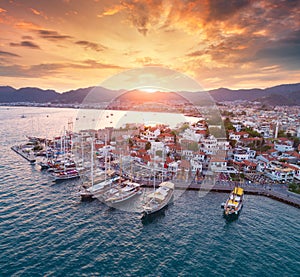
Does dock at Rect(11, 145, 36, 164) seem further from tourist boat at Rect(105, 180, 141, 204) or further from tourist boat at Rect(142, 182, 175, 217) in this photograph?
tourist boat at Rect(142, 182, 175, 217)

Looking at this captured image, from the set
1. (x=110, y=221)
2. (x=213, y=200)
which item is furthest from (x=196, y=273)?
(x=213, y=200)

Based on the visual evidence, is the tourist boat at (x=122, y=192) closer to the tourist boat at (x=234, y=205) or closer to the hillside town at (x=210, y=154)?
the hillside town at (x=210, y=154)

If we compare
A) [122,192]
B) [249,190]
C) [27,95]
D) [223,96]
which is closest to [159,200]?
[122,192]

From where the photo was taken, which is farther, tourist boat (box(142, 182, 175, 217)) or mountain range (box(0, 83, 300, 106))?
mountain range (box(0, 83, 300, 106))

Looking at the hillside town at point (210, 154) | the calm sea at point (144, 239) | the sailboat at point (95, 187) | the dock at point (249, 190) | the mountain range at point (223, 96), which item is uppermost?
the mountain range at point (223, 96)

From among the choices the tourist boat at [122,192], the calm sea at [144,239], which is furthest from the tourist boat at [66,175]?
the tourist boat at [122,192]

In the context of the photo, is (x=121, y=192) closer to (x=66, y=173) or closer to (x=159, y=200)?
(x=159, y=200)

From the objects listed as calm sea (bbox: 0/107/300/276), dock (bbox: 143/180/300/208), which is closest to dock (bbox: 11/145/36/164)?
calm sea (bbox: 0/107/300/276)
